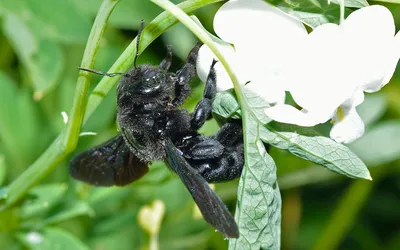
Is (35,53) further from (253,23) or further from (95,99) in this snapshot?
(253,23)

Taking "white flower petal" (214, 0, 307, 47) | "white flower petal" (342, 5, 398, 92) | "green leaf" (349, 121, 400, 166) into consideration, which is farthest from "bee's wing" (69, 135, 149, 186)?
"green leaf" (349, 121, 400, 166)

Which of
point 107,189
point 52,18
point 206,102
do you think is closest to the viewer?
point 206,102

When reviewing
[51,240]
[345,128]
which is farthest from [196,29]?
[51,240]

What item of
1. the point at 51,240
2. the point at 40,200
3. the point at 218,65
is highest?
the point at 218,65

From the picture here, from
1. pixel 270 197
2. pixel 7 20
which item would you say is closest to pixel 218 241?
pixel 7 20

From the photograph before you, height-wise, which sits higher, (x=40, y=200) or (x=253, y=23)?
(x=253, y=23)

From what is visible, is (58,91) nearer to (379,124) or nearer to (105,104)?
(105,104)

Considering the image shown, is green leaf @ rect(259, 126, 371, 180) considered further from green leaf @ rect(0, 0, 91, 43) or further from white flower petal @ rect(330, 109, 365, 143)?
green leaf @ rect(0, 0, 91, 43)
